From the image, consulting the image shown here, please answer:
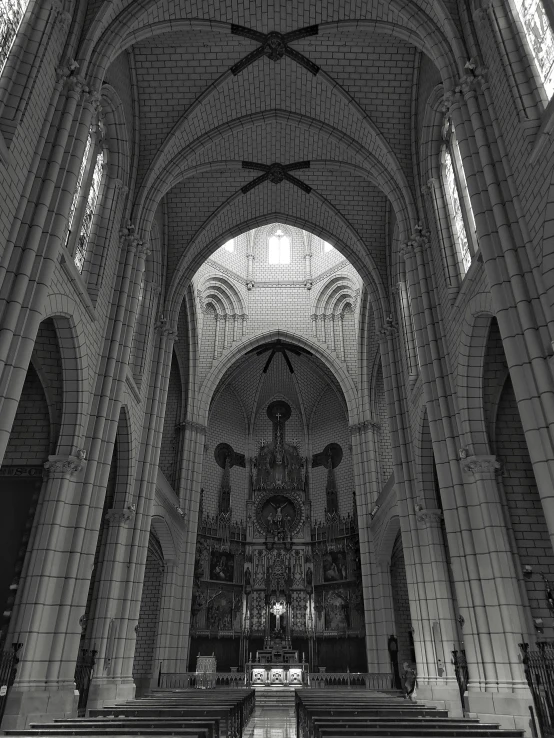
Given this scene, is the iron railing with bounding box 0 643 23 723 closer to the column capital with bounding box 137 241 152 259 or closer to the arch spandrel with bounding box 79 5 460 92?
the column capital with bounding box 137 241 152 259

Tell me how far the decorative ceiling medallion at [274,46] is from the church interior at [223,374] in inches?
2.9

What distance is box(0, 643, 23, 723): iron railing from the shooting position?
8.58m

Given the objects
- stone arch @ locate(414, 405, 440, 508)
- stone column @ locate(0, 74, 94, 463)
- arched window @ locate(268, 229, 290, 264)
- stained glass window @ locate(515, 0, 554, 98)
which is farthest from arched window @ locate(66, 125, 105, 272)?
arched window @ locate(268, 229, 290, 264)

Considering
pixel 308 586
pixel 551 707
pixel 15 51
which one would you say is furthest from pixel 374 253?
pixel 308 586

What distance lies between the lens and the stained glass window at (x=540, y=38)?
9.09 m

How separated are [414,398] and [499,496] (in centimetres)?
527

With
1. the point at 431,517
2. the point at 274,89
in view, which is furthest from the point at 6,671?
the point at 274,89

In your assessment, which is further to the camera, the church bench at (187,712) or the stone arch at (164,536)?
the stone arch at (164,536)

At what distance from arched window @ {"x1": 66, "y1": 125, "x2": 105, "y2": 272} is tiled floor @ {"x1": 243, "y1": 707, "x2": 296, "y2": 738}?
10.3 meters

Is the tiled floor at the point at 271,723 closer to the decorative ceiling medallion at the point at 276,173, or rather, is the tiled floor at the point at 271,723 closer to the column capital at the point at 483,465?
the column capital at the point at 483,465

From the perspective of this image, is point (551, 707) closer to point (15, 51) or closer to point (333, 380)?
point (15, 51)

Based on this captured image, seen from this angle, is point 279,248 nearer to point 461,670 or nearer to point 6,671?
point 461,670

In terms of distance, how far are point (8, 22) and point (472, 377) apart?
35.6ft

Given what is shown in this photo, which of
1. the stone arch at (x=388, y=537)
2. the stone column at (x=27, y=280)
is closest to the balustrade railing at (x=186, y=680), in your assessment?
the stone arch at (x=388, y=537)
